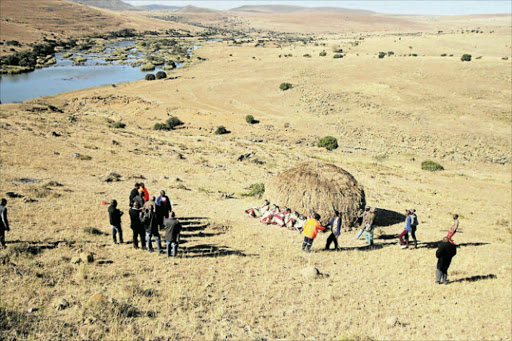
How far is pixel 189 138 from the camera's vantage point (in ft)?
119

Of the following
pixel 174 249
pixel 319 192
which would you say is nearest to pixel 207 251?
pixel 174 249

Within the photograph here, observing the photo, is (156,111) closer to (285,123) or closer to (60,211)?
(285,123)

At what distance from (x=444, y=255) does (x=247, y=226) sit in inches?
300

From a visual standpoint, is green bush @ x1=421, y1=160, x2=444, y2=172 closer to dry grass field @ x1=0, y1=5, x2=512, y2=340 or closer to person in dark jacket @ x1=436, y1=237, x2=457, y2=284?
dry grass field @ x1=0, y1=5, x2=512, y2=340

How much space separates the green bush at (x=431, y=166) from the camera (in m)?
31.6

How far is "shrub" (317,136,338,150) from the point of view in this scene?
3764 cm

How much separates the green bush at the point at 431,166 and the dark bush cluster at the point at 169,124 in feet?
90.7

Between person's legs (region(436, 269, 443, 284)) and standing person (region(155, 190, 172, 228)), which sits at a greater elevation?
standing person (region(155, 190, 172, 228))

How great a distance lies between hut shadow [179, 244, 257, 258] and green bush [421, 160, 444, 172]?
83.2 ft

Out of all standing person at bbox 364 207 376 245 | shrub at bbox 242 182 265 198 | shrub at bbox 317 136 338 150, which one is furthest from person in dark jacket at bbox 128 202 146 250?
shrub at bbox 317 136 338 150

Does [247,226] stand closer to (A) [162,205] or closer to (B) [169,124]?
(A) [162,205]

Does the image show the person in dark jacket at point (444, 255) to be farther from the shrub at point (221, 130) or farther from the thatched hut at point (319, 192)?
→ the shrub at point (221, 130)

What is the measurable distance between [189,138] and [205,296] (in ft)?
93.5

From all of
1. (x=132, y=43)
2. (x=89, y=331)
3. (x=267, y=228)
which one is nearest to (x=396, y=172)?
(x=267, y=228)
